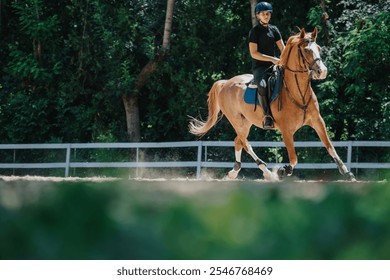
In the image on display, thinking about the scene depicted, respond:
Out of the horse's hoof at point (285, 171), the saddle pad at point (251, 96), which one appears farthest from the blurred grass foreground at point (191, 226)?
the saddle pad at point (251, 96)

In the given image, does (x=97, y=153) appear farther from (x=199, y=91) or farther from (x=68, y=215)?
(x=68, y=215)

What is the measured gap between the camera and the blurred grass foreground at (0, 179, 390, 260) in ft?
2.97

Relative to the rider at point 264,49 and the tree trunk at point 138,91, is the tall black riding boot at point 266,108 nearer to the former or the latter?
the rider at point 264,49

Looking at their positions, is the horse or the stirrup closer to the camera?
the horse

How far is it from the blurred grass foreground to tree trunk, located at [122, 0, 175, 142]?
2186 centimetres

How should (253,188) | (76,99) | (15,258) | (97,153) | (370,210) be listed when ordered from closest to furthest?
(15,258)
(370,210)
(253,188)
(97,153)
(76,99)

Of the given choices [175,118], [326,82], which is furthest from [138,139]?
[326,82]

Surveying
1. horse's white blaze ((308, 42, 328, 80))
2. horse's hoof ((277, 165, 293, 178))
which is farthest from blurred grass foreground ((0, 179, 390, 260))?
horse's hoof ((277, 165, 293, 178))

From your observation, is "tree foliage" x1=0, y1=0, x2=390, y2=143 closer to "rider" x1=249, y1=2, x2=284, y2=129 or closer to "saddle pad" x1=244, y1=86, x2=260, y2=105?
"saddle pad" x1=244, y1=86, x2=260, y2=105

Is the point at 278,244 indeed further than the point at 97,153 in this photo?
No

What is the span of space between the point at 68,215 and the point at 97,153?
71.3 feet

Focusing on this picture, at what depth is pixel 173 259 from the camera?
2.99 feet

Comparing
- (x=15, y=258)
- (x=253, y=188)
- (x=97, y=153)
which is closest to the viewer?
(x=15, y=258)

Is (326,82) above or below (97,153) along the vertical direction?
above
